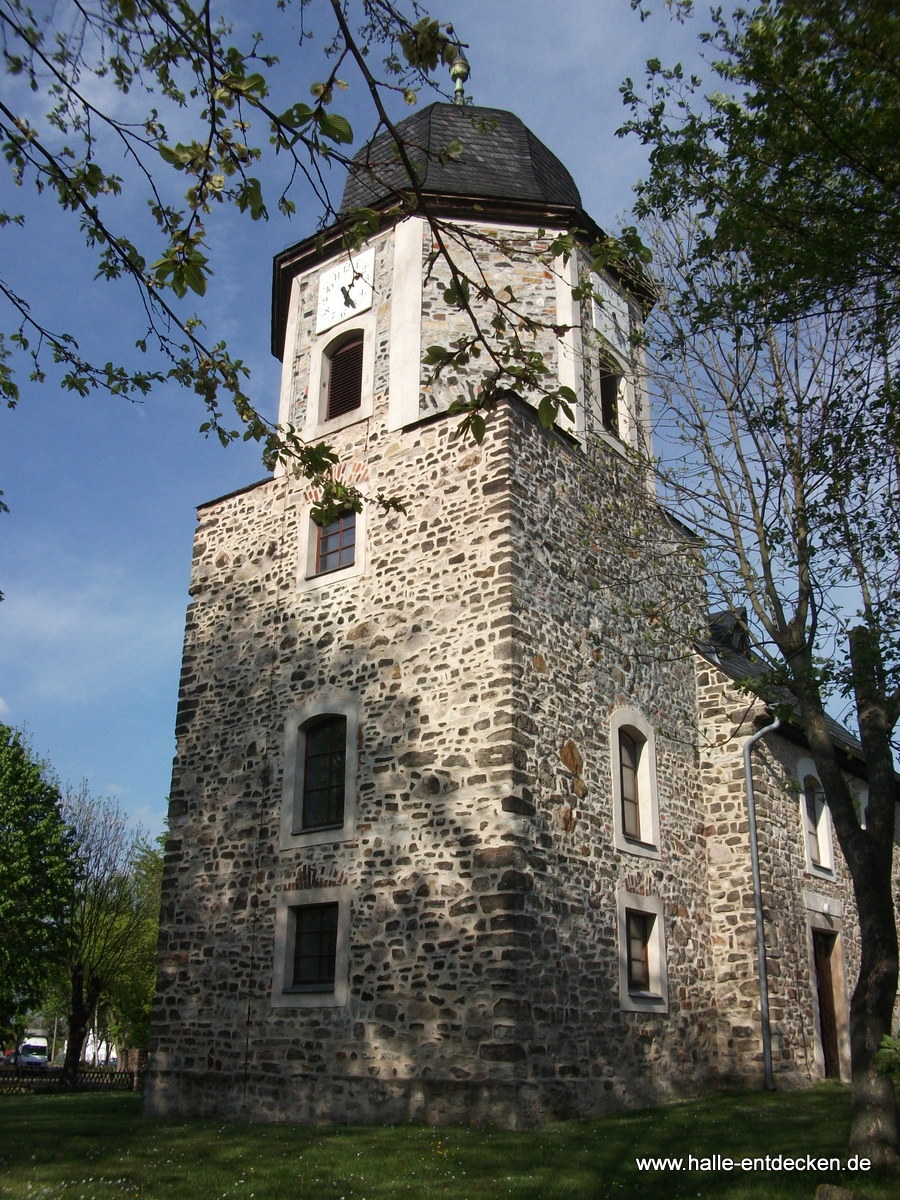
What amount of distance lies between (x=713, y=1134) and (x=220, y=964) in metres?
5.87

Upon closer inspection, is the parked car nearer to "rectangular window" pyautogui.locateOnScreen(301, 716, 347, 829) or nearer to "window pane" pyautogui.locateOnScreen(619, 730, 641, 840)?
"rectangular window" pyautogui.locateOnScreen(301, 716, 347, 829)

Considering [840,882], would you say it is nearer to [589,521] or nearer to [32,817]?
[589,521]

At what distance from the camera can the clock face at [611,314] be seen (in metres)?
14.6

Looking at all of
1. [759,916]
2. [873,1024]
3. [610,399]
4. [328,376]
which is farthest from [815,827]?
[328,376]

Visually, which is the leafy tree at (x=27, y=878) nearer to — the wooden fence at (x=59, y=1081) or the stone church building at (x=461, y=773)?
the wooden fence at (x=59, y=1081)

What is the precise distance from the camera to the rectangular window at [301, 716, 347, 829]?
11.9 metres

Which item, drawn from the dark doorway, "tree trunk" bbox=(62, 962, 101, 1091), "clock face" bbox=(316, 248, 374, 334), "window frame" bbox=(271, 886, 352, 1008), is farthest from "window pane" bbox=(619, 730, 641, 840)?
"tree trunk" bbox=(62, 962, 101, 1091)

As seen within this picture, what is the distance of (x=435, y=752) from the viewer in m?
11.0

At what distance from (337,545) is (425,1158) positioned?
736 cm

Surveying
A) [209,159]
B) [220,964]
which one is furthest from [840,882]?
[209,159]

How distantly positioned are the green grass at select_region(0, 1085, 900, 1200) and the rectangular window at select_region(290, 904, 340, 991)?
1.59 metres

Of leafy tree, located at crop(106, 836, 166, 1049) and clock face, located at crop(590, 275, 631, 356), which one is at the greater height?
clock face, located at crop(590, 275, 631, 356)

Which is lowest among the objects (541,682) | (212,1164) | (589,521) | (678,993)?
(212,1164)

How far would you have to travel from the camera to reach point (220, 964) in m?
12.0
